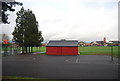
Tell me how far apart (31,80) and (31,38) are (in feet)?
74.4

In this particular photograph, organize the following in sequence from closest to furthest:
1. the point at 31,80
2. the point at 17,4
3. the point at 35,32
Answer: the point at 31,80, the point at 17,4, the point at 35,32

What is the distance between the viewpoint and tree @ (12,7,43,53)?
93.5 feet

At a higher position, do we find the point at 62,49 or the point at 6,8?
the point at 6,8

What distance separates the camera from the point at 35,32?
29.6 m

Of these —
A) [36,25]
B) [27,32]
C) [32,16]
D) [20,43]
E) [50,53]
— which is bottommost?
[50,53]

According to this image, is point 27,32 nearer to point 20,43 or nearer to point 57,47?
point 20,43

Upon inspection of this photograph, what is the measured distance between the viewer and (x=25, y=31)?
28.6 meters

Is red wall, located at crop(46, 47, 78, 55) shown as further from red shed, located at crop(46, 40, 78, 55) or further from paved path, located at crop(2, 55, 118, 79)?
paved path, located at crop(2, 55, 118, 79)

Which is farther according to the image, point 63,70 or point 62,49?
point 62,49

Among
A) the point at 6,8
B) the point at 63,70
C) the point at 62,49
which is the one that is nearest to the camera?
the point at 6,8

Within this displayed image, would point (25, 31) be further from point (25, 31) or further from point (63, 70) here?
point (63, 70)

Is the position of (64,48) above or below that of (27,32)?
below

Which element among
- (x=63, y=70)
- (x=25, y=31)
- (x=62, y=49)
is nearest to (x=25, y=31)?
(x=25, y=31)

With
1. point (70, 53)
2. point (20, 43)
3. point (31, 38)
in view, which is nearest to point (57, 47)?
point (70, 53)
